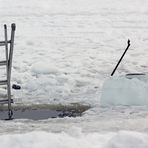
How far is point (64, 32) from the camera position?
14594 mm

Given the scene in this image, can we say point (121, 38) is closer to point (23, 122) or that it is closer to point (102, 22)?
point (102, 22)

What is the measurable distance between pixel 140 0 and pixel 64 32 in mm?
6932

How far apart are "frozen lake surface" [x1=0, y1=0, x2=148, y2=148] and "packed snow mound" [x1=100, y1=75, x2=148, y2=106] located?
0.18 m

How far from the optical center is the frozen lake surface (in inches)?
227

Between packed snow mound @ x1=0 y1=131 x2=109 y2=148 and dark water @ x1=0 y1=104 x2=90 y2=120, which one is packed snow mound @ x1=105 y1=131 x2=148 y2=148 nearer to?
packed snow mound @ x1=0 y1=131 x2=109 y2=148

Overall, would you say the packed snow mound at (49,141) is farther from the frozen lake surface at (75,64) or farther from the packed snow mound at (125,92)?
the packed snow mound at (125,92)

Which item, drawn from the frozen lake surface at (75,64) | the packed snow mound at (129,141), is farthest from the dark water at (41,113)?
the packed snow mound at (129,141)

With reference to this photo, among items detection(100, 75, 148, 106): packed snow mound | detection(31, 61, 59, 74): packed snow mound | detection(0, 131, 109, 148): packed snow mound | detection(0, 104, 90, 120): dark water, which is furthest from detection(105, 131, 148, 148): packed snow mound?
detection(31, 61, 59, 74): packed snow mound

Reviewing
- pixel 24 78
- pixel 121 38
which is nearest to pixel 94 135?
pixel 24 78

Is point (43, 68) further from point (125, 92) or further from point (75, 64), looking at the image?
point (125, 92)

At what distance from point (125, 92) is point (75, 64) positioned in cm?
310

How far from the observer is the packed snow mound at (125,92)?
7.69 metres

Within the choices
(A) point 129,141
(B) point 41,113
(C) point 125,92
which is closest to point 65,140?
(A) point 129,141

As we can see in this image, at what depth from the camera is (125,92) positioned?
7.74m
